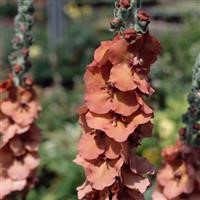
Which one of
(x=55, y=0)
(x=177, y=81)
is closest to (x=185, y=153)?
(x=177, y=81)

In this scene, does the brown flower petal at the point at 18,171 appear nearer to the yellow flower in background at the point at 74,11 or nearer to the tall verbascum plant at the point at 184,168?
the tall verbascum plant at the point at 184,168

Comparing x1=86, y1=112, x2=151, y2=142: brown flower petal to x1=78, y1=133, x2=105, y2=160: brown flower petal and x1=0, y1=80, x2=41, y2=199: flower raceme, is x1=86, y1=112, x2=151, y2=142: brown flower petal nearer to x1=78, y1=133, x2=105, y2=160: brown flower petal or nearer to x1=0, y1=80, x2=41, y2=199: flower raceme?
x1=78, y1=133, x2=105, y2=160: brown flower petal

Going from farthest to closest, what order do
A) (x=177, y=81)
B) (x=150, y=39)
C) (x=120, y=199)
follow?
(x=177, y=81) → (x=120, y=199) → (x=150, y=39)

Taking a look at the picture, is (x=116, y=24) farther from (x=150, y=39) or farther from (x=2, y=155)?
(x=2, y=155)

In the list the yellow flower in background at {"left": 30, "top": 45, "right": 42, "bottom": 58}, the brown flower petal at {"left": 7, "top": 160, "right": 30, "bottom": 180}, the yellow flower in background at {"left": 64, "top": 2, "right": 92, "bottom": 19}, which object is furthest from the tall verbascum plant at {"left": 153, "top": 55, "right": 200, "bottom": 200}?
the yellow flower in background at {"left": 64, "top": 2, "right": 92, "bottom": 19}

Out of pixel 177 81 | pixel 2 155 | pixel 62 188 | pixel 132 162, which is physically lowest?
pixel 177 81

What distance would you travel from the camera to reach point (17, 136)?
2131 millimetres

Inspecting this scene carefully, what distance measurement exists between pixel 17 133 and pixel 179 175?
20.5 inches

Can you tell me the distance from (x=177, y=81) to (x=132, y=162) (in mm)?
4902

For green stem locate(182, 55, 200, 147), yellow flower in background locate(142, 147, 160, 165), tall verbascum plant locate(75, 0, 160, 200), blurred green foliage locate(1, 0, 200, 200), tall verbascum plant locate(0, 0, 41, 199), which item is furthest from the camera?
blurred green foliage locate(1, 0, 200, 200)

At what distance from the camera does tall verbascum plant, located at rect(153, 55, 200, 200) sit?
1792 mm

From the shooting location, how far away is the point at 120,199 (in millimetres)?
1597

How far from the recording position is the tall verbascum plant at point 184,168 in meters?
1.79

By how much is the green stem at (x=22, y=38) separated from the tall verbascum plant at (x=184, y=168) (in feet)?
1.58
